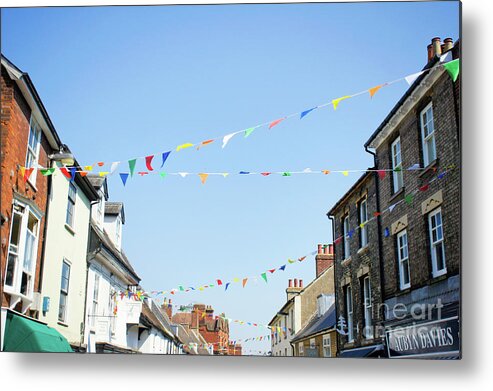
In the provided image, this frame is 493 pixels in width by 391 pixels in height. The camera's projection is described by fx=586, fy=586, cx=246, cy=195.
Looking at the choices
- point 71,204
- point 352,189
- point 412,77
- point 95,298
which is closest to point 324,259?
point 352,189

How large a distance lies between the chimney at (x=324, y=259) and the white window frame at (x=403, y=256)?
71 cm

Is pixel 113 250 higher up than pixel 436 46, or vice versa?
pixel 436 46

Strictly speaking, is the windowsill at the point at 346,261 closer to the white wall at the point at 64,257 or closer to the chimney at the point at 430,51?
the chimney at the point at 430,51

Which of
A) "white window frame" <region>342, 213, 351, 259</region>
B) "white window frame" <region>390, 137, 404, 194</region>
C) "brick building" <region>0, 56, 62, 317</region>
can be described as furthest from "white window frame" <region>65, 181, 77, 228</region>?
"white window frame" <region>390, 137, 404, 194</region>

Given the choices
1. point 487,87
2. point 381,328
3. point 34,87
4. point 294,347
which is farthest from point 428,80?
point 34,87

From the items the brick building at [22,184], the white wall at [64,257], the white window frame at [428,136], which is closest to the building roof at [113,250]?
the white wall at [64,257]

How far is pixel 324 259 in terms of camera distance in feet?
19.5

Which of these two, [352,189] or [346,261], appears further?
[346,261]

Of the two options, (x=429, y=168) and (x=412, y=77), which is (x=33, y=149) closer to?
(x=412, y=77)

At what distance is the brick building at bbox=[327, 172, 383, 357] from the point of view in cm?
599

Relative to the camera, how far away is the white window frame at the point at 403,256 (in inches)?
237

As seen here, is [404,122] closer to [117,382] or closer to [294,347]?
[294,347]

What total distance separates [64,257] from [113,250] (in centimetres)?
80

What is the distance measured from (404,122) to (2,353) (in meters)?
4.48
